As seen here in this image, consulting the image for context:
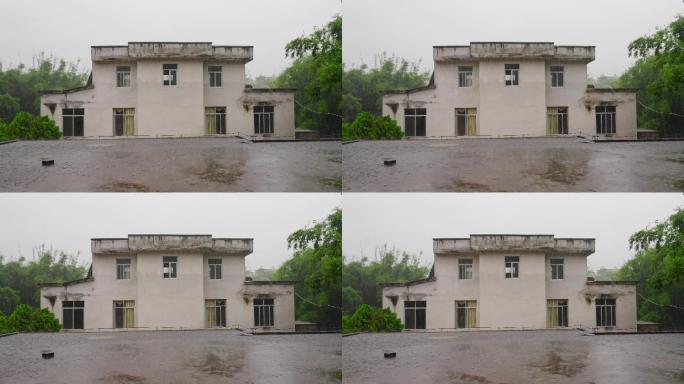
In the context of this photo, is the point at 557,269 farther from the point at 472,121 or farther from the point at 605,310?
the point at 472,121

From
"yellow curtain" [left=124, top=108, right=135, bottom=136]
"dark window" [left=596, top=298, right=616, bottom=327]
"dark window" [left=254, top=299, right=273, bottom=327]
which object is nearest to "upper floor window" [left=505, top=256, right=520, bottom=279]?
"dark window" [left=596, top=298, right=616, bottom=327]

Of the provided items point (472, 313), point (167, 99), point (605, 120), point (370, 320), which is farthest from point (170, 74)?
point (605, 120)

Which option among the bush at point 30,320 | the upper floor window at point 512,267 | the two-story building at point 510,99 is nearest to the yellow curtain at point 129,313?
the bush at point 30,320

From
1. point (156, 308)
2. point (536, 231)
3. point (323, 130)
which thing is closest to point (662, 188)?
point (536, 231)

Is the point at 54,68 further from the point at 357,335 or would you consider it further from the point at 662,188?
the point at 662,188

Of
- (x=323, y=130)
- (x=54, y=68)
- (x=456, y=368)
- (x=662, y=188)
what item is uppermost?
(x=54, y=68)

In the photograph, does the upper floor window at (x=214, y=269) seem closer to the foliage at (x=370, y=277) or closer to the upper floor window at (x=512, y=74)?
the foliage at (x=370, y=277)

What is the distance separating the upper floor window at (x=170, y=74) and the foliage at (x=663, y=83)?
4.36 meters

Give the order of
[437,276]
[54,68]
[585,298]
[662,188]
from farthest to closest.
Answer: [585,298] < [437,276] < [54,68] < [662,188]

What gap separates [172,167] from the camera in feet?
32.2

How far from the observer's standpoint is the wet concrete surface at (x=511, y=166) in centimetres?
970

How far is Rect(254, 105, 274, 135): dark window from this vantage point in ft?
34.3

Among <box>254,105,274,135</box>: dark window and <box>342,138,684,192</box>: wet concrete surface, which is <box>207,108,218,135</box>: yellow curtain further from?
<box>342,138,684,192</box>: wet concrete surface

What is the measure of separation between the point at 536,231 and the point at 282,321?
2.68m
